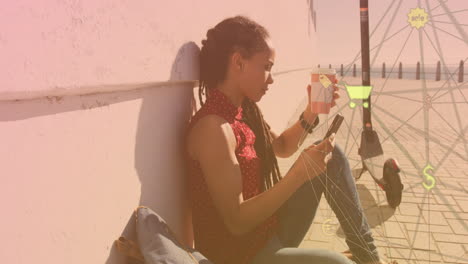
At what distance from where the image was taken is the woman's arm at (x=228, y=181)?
146 cm

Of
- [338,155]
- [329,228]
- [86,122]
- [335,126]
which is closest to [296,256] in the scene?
[335,126]

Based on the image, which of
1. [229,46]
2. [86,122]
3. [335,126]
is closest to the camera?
[86,122]

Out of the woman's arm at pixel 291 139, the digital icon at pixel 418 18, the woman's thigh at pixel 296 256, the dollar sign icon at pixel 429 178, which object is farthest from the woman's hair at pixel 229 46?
the dollar sign icon at pixel 429 178

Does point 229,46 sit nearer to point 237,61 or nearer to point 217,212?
point 237,61

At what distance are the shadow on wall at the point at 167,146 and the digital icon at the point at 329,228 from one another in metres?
1.29

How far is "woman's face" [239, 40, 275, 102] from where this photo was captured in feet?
5.57

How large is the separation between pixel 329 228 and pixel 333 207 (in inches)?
32.3

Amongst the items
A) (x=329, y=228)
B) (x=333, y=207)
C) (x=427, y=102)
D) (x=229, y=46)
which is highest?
(x=229, y=46)

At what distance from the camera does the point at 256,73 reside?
1.72m

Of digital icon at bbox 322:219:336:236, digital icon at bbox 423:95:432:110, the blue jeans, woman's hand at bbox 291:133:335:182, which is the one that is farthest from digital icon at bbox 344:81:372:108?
digital icon at bbox 322:219:336:236

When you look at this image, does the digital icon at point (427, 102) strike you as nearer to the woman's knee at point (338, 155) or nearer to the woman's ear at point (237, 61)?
the woman's ear at point (237, 61)

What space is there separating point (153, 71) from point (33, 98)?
618mm

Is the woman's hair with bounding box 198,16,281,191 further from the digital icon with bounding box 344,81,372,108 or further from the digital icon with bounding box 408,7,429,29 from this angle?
the digital icon with bounding box 408,7,429,29

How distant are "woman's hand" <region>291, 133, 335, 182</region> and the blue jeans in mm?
294
